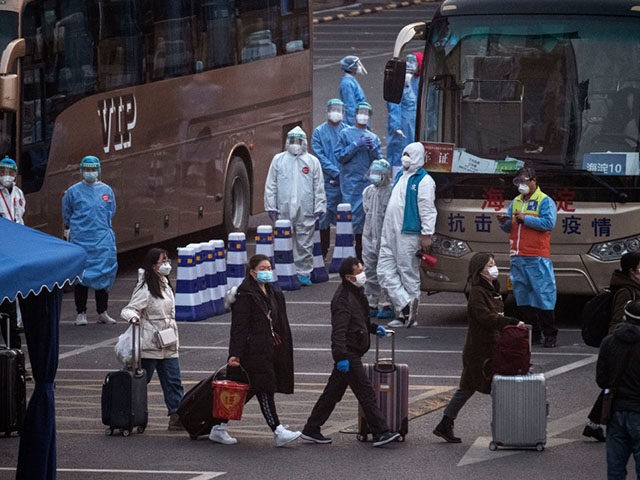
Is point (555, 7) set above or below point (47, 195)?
above

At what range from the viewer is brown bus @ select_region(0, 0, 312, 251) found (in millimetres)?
20328

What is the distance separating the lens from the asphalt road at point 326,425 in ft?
42.5

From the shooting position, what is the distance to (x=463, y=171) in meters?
18.9

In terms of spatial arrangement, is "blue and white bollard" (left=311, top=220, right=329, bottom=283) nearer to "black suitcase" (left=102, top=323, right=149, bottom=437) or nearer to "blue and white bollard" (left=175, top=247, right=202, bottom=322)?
"blue and white bollard" (left=175, top=247, right=202, bottom=322)

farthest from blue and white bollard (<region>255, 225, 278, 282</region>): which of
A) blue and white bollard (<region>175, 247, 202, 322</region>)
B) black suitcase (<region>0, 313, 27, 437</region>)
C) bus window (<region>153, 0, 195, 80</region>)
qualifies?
black suitcase (<region>0, 313, 27, 437</region>)

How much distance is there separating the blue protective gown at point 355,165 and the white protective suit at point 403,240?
11.6 feet

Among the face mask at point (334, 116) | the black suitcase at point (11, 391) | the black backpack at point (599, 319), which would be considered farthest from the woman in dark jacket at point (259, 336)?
the face mask at point (334, 116)

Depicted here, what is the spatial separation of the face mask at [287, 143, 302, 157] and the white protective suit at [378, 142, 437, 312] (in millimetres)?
2989

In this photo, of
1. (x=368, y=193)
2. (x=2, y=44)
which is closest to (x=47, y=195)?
(x=2, y=44)

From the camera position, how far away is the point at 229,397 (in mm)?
13602

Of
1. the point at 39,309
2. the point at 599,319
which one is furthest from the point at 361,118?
the point at 39,309

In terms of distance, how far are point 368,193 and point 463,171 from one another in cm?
144

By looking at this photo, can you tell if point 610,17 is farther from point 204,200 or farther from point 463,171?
point 204,200

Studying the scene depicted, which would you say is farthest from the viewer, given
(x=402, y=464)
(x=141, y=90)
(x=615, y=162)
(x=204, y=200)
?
(x=204, y=200)
